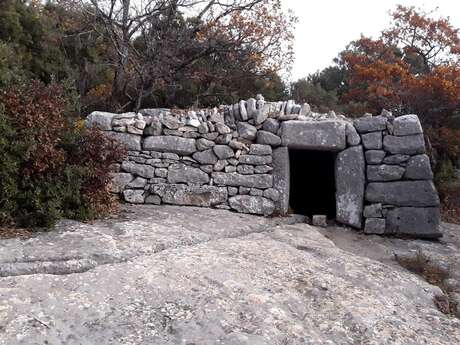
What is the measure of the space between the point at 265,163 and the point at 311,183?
113 inches

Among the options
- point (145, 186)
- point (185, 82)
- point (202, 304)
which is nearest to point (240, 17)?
point (185, 82)

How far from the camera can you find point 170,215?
598 cm

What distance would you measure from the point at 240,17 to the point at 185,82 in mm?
2383

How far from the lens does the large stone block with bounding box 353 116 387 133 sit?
6.89m

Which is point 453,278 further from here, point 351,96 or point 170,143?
point 351,96

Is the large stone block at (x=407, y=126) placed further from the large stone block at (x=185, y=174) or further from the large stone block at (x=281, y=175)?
the large stone block at (x=185, y=174)

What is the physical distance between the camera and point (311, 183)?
9398 mm

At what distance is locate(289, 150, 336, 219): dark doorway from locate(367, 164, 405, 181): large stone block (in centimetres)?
179

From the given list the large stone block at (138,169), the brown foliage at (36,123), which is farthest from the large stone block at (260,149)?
the brown foliage at (36,123)

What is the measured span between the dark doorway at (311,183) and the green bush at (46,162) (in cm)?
442

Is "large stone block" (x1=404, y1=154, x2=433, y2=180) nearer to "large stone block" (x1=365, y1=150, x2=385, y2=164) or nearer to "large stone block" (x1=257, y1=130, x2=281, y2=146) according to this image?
"large stone block" (x1=365, y1=150, x2=385, y2=164)

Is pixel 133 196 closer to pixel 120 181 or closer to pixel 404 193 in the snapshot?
pixel 120 181

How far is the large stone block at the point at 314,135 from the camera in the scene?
680 cm

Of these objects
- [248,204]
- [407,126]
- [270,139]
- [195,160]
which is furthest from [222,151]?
[407,126]
